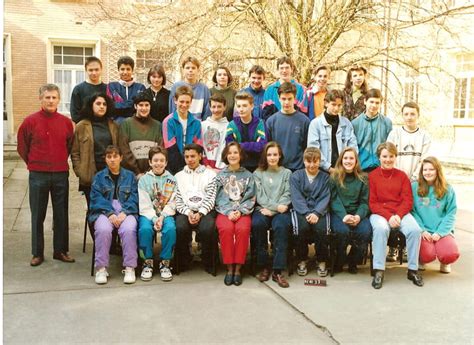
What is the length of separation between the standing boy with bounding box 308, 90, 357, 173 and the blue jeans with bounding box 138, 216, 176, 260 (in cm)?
178

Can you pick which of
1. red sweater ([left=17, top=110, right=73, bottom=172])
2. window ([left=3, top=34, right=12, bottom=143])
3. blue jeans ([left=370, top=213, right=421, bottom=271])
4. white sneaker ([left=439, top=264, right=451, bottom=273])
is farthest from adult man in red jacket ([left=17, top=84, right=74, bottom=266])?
window ([left=3, top=34, right=12, bottom=143])

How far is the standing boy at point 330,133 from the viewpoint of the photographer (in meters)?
5.53

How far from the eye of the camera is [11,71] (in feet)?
54.5

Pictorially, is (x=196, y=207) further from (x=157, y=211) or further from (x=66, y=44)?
(x=66, y=44)

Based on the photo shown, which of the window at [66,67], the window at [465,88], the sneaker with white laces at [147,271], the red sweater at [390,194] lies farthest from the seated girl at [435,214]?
the window at [66,67]

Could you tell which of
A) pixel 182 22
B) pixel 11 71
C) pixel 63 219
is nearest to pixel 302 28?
pixel 182 22

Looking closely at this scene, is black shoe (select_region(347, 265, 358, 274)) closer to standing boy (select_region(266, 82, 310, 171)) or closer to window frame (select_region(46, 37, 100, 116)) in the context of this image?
standing boy (select_region(266, 82, 310, 171))

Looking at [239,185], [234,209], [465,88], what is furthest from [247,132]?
[465,88]

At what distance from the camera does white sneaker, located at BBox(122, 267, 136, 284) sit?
4.80 meters

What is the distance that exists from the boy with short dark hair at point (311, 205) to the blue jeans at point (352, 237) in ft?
0.42

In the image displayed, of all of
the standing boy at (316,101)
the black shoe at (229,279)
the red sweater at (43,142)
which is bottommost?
the black shoe at (229,279)

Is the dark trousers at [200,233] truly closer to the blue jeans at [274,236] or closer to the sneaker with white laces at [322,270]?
the blue jeans at [274,236]

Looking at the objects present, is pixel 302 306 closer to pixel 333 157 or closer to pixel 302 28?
pixel 333 157

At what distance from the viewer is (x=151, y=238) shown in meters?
4.99
